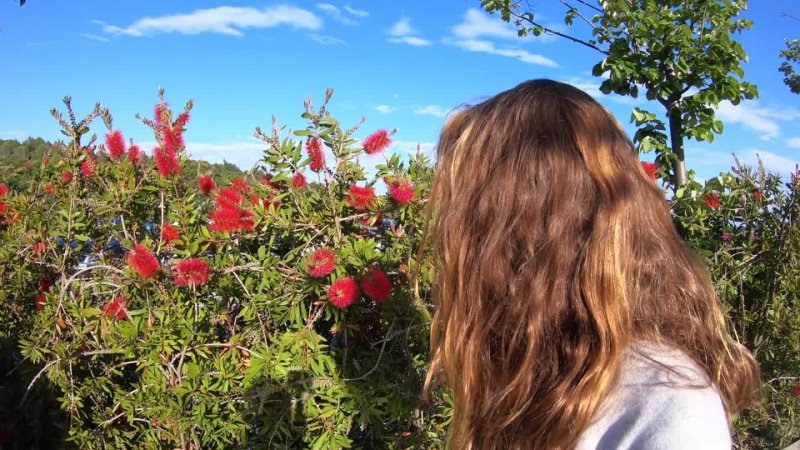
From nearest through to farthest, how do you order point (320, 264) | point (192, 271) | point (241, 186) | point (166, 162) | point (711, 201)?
point (320, 264) < point (192, 271) < point (166, 162) < point (241, 186) < point (711, 201)

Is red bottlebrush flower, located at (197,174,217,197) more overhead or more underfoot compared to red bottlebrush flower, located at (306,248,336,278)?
more overhead

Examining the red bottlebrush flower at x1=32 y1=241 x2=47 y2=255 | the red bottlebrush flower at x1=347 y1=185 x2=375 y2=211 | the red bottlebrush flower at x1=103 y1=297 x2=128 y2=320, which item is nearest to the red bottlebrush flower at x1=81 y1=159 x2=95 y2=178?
the red bottlebrush flower at x1=32 y1=241 x2=47 y2=255

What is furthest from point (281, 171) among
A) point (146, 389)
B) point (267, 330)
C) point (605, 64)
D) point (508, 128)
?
point (605, 64)

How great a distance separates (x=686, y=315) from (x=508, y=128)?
42 cm

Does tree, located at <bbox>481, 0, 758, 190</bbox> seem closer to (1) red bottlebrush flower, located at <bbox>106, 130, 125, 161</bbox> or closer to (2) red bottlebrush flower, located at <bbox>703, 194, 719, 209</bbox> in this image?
(2) red bottlebrush flower, located at <bbox>703, 194, 719, 209</bbox>

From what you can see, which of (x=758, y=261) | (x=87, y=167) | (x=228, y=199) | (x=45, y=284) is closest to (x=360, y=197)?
(x=228, y=199)

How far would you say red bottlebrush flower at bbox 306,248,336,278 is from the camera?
181 centimetres

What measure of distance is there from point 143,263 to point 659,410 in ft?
5.55

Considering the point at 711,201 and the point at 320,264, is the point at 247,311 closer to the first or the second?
the point at 320,264

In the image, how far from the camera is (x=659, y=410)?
2.52ft

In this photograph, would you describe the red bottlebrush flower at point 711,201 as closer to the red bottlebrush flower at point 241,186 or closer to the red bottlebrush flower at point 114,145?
the red bottlebrush flower at point 241,186

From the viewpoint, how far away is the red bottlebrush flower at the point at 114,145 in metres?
2.46

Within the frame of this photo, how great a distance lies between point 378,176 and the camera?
217 centimetres

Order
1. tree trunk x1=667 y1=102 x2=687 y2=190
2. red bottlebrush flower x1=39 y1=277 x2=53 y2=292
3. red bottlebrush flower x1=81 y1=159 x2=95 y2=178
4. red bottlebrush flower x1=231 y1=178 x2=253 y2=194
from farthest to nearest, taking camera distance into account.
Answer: tree trunk x1=667 y1=102 x2=687 y2=190, red bottlebrush flower x1=39 y1=277 x2=53 y2=292, red bottlebrush flower x1=81 y1=159 x2=95 y2=178, red bottlebrush flower x1=231 y1=178 x2=253 y2=194
